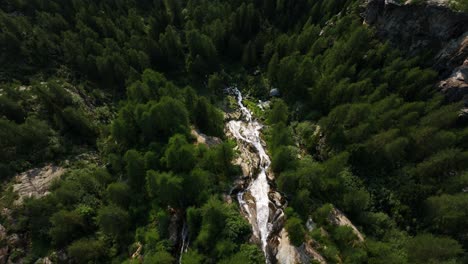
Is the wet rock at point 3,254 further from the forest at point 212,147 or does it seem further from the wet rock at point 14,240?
the forest at point 212,147

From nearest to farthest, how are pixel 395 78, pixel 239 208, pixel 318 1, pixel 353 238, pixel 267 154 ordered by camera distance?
pixel 353 238
pixel 239 208
pixel 267 154
pixel 395 78
pixel 318 1

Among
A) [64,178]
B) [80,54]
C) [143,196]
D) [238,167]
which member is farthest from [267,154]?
[80,54]

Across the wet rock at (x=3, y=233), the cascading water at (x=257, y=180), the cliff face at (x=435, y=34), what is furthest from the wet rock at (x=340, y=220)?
the wet rock at (x=3, y=233)

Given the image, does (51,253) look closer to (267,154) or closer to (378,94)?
(267,154)

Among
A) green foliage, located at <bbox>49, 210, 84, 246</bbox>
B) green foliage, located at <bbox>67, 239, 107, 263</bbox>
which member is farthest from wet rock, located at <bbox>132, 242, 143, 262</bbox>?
green foliage, located at <bbox>49, 210, 84, 246</bbox>

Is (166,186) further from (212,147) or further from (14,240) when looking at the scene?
(14,240)

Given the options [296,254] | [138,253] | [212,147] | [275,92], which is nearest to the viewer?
[296,254]

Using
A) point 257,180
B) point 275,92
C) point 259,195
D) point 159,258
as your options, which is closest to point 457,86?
point 275,92
